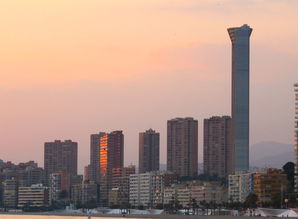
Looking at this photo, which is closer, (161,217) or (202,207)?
(161,217)

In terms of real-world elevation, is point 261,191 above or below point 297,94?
below

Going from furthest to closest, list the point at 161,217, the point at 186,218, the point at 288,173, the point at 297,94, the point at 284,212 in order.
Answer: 1. the point at 288,173
2. the point at 297,94
3. the point at 161,217
4. the point at 186,218
5. the point at 284,212

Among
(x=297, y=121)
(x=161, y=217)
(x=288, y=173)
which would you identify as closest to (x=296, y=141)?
(x=297, y=121)

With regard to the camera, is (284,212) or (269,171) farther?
(269,171)

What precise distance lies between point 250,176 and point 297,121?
21305 millimetres

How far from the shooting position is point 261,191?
183625 millimetres

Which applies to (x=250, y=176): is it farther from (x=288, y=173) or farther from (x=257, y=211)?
(x=257, y=211)

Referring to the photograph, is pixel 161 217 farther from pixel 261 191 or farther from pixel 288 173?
pixel 288 173

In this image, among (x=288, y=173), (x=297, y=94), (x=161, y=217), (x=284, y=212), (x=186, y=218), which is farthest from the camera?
(x=288, y=173)

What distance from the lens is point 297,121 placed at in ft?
599

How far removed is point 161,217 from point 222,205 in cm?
1761

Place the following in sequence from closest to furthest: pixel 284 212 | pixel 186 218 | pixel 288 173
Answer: pixel 284 212, pixel 186 218, pixel 288 173

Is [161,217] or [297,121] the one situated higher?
[297,121]

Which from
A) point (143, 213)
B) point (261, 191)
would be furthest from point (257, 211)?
point (143, 213)
